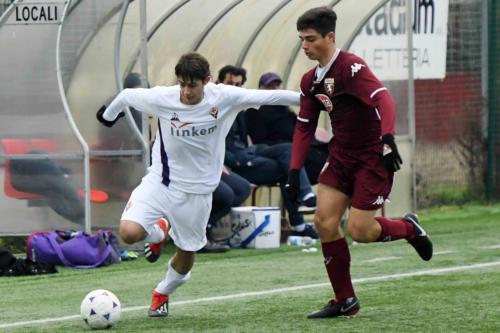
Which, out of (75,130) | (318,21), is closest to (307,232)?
(75,130)

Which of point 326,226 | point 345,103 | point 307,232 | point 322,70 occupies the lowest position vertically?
point 307,232

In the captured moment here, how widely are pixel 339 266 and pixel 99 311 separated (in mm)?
1560

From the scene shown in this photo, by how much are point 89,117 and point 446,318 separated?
579 cm

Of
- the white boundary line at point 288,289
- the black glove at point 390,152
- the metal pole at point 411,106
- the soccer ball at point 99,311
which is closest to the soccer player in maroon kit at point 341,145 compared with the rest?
the black glove at point 390,152

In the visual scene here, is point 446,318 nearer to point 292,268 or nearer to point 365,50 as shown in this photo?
point 292,268

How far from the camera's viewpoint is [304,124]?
8523 millimetres

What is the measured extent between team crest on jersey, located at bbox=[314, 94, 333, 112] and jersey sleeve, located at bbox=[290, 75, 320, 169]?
6cm

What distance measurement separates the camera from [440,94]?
17375 mm

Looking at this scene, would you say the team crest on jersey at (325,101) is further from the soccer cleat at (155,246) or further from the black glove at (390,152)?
the soccer cleat at (155,246)

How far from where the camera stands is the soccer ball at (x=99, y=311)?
8.20m

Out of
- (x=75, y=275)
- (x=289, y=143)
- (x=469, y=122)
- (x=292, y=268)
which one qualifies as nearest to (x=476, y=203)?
(x=469, y=122)

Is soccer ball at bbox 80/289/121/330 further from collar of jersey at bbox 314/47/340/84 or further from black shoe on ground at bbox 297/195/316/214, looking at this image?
black shoe on ground at bbox 297/195/316/214

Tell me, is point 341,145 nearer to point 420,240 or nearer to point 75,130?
point 420,240

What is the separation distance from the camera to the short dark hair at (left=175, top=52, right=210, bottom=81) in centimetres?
852
